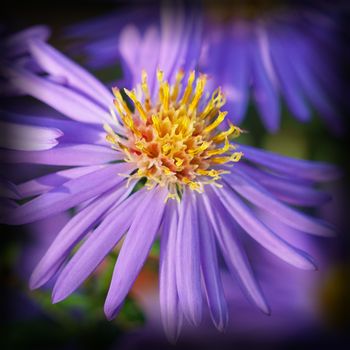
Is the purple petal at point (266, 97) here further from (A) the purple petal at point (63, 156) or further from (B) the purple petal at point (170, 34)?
(A) the purple petal at point (63, 156)

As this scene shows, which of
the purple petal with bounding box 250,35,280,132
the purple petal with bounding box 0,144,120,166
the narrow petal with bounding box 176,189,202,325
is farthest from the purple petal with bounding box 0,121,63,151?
the purple petal with bounding box 250,35,280,132

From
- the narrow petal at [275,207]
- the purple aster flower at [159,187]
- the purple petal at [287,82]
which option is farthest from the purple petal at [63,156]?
the purple petal at [287,82]

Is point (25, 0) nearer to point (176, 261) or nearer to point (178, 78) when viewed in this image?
point (178, 78)

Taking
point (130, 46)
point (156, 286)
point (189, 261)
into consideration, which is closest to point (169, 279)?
point (189, 261)

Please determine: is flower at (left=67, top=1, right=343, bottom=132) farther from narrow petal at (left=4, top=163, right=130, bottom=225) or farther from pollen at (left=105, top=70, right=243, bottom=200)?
narrow petal at (left=4, top=163, right=130, bottom=225)

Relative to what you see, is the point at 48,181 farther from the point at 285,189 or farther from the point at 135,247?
the point at 285,189
